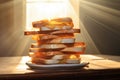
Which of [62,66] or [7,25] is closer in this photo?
[62,66]

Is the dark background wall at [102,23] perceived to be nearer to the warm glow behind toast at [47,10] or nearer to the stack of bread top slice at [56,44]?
the warm glow behind toast at [47,10]

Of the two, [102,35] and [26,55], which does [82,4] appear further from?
[26,55]

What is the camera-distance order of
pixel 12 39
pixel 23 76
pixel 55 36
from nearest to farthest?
pixel 23 76 < pixel 55 36 < pixel 12 39

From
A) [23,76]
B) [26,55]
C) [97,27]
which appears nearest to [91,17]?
[97,27]

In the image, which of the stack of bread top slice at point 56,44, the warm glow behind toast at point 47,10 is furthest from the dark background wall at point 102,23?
the stack of bread top slice at point 56,44

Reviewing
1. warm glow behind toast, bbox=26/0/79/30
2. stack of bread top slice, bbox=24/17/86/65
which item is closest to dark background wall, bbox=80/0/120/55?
warm glow behind toast, bbox=26/0/79/30

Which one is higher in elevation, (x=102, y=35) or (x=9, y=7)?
(x=9, y=7)

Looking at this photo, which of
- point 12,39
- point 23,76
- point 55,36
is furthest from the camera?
point 12,39
